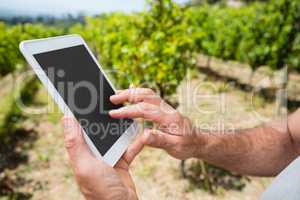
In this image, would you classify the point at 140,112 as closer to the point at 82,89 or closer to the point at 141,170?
the point at 82,89

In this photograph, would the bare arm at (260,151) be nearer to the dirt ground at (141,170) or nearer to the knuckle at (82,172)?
the knuckle at (82,172)

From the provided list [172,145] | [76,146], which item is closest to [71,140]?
[76,146]

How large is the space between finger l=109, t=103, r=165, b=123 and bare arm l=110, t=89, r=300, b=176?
54 millimetres

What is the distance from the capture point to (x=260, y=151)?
2047 mm

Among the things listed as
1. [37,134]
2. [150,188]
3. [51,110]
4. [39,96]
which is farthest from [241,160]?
[39,96]

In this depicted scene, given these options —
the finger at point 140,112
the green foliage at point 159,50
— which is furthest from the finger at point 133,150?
the green foliage at point 159,50

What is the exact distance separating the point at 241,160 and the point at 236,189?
280 cm

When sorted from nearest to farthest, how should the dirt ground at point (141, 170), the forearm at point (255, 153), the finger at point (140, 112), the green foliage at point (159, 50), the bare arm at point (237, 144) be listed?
1. the finger at point (140, 112)
2. the bare arm at point (237, 144)
3. the forearm at point (255, 153)
4. the dirt ground at point (141, 170)
5. the green foliage at point (159, 50)

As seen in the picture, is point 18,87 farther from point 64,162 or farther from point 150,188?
point 150,188

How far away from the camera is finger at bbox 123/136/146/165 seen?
156cm

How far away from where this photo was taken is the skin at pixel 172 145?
4.20 ft

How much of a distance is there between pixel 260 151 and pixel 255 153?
0.03 m

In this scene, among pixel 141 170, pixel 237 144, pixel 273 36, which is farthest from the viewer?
pixel 273 36

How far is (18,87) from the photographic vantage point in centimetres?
1045
